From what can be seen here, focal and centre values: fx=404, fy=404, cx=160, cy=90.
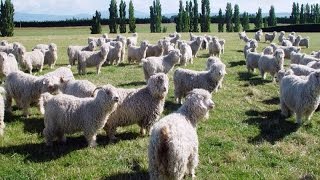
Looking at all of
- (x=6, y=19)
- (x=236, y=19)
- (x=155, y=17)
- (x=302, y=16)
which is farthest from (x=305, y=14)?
(x=6, y=19)

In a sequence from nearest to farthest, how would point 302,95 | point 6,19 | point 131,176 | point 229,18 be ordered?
1. point 131,176
2. point 302,95
3. point 6,19
4. point 229,18

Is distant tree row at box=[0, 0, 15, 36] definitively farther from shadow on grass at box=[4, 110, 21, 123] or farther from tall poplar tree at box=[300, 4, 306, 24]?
tall poplar tree at box=[300, 4, 306, 24]

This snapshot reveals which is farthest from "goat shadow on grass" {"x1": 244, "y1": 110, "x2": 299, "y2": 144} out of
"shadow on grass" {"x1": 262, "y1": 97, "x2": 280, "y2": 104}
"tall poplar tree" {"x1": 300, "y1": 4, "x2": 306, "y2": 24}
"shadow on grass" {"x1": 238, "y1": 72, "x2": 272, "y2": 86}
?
"tall poplar tree" {"x1": 300, "y1": 4, "x2": 306, "y2": 24}

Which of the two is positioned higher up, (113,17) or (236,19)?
(113,17)

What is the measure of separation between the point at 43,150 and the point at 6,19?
59873mm

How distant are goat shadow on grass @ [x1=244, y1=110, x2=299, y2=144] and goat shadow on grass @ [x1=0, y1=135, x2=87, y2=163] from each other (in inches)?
177

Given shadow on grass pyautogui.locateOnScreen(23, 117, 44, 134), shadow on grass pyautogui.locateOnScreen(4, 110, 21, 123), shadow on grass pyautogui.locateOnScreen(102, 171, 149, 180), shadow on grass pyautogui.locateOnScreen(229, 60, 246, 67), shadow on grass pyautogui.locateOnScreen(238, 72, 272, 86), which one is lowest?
shadow on grass pyautogui.locateOnScreen(102, 171, 149, 180)

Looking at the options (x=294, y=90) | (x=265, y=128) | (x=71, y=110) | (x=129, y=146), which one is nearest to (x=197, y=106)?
(x=129, y=146)

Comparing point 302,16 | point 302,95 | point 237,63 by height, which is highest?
point 302,16

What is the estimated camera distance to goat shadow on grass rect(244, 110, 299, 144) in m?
10.7

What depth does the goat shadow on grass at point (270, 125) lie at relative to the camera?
35.2 ft

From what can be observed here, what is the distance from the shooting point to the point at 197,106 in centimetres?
828

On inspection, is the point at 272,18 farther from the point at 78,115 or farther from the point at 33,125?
the point at 78,115

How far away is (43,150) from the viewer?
937 centimetres
